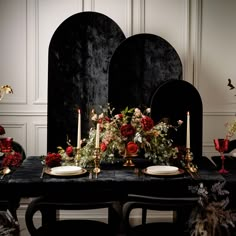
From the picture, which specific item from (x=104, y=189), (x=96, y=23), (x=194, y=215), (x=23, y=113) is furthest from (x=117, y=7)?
(x=194, y=215)

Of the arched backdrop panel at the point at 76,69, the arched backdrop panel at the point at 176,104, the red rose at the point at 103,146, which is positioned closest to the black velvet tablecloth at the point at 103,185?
the red rose at the point at 103,146

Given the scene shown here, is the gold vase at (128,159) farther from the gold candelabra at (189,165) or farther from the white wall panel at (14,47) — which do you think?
the white wall panel at (14,47)

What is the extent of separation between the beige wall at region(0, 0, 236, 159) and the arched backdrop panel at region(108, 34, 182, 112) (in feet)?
0.83

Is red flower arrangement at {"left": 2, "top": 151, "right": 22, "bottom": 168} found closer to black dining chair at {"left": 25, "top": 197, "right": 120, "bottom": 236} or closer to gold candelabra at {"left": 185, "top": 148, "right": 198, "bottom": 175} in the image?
black dining chair at {"left": 25, "top": 197, "right": 120, "bottom": 236}

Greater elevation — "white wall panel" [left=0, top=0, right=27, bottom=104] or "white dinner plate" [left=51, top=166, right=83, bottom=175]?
"white wall panel" [left=0, top=0, right=27, bottom=104]

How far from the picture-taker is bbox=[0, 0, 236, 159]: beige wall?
464cm

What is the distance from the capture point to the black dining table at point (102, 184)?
2.82 m

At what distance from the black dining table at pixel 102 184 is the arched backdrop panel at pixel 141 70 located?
152cm

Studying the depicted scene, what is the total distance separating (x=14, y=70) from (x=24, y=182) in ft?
6.97

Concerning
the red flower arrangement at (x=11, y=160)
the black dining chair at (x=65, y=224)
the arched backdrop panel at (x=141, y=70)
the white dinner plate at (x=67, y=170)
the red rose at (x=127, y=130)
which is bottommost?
the black dining chair at (x=65, y=224)

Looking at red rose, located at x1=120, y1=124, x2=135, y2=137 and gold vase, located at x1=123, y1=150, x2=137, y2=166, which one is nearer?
red rose, located at x1=120, y1=124, x2=135, y2=137

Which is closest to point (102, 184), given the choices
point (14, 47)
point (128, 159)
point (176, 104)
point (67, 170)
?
point (67, 170)

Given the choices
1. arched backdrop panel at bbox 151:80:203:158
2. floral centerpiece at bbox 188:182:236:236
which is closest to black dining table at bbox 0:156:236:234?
floral centerpiece at bbox 188:182:236:236

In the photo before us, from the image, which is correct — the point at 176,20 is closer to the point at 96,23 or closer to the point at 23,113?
the point at 96,23
